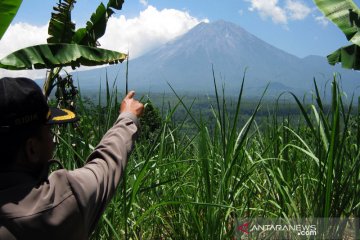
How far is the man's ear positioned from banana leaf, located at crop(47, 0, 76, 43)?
14.4 feet

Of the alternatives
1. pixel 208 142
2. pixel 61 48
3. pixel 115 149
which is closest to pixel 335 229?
pixel 208 142

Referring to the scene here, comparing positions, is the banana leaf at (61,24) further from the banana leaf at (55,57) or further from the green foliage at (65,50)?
the banana leaf at (55,57)

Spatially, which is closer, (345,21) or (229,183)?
(229,183)

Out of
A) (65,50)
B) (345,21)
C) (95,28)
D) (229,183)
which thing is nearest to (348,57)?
(345,21)

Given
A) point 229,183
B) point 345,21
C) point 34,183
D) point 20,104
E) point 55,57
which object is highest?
point 345,21

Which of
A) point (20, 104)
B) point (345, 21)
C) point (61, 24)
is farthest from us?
point (61, 24)

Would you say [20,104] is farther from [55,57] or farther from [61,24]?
[61,24]

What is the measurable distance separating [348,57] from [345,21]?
350 mm

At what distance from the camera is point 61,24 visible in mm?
5301

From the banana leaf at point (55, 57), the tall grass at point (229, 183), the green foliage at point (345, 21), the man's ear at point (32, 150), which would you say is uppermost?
the green foliage at point (345, 21)

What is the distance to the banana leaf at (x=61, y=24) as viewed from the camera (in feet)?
17.4

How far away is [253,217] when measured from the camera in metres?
2.28

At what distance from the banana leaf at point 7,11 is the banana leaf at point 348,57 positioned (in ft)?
10.8

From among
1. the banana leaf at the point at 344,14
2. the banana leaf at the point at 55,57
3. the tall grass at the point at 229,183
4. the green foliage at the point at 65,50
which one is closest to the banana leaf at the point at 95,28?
the green foliage at the point at 65,50
